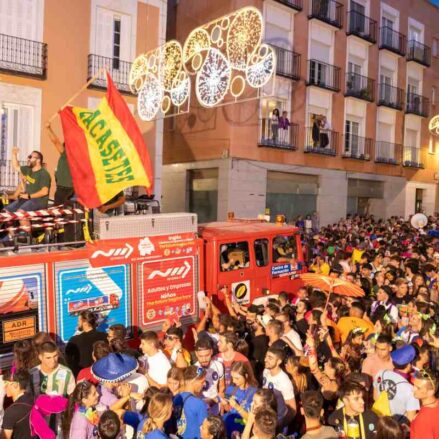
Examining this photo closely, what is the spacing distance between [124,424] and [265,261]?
15.3 ft

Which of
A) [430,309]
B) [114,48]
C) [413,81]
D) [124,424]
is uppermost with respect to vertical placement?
[413,81]

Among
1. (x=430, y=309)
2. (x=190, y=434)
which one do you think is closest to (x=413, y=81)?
(x=430, y=309)

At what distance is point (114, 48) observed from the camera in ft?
52.9

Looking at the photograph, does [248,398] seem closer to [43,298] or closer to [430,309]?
[43,298]

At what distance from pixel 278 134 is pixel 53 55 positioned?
10.1m

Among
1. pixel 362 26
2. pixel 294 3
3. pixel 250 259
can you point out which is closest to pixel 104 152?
pixel 250 259

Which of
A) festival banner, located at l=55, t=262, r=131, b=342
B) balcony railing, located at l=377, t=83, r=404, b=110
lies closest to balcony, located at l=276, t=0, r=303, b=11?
balcony railing, located at l=377, t=83, r=404, b=110

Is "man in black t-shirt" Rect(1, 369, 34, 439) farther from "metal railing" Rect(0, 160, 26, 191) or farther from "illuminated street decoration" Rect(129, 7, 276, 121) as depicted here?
"metal railing" Rect(0, 160, 26, 191)

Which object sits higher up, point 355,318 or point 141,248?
point 141,248

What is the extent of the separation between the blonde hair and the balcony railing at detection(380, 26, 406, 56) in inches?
1043

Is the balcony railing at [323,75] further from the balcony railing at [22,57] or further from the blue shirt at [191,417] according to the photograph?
the blue shirt at [191,417]

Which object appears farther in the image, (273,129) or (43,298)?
(273,129)

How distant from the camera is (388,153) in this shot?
89.5 feet

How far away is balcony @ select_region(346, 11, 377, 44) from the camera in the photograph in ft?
79.3
